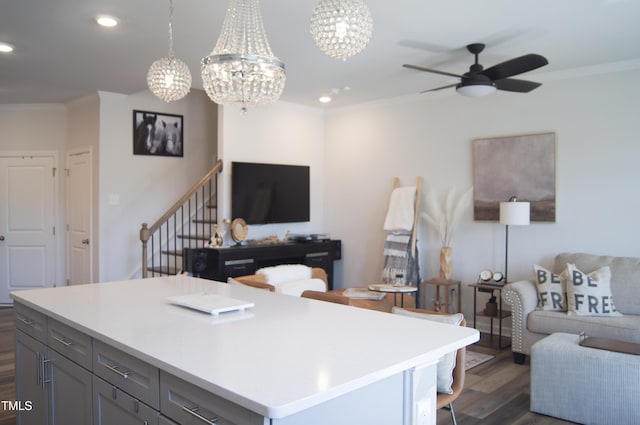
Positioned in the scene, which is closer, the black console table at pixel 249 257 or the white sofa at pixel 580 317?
the white sofa at pixel 580 317

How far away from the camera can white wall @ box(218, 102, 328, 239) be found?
617 centimetres

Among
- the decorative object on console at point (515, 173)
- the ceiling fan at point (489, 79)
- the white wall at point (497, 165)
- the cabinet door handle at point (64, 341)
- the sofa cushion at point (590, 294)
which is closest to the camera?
the cabinet door handle at point (64, 341)

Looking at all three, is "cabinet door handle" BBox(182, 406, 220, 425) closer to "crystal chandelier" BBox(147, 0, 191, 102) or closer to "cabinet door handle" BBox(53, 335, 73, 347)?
"cabinet door handle" BBox(53, 335, 73, 347)

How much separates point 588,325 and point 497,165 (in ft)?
6.67

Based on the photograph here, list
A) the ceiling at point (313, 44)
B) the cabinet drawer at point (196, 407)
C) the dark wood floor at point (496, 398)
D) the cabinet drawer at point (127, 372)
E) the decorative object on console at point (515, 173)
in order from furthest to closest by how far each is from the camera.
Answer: the decorative object on console at point (515, 173) → the ceiling at point (313, 44) → the dark wood floor at point (496, 398) → the cabinet drawer at point (127, 372) → the cabinet drawer at point (196, 407)

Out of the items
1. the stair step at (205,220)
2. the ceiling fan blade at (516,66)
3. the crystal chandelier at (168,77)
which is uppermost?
the ceiling fan blade at (516,66)

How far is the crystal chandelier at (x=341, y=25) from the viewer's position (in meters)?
2.25

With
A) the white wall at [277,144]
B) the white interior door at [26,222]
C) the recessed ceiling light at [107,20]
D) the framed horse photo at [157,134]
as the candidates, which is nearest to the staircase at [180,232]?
the white wall at [277,144]

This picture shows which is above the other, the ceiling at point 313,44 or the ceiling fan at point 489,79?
the ceiling at point 313,44

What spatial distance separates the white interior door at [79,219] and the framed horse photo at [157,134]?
26.4 inches

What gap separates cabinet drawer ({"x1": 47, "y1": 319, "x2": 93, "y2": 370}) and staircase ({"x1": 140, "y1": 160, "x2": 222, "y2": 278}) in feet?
11.8

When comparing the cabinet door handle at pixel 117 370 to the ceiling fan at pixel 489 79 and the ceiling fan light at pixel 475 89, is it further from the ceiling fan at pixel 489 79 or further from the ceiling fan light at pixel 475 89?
the ceiling fan light at pixel 475 89

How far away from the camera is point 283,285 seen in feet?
12.9

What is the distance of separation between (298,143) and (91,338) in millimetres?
5237
